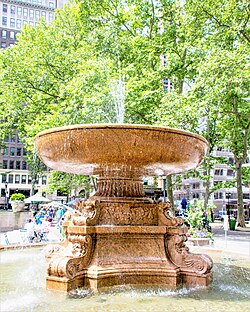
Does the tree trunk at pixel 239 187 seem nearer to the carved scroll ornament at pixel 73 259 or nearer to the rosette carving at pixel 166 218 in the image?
the rosette carving at pixel 166 218

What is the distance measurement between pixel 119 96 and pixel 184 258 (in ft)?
47.0

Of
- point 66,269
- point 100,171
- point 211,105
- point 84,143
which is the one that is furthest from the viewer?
point 211,105

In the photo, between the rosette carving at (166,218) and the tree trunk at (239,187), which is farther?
the tree trunk at (239,187)

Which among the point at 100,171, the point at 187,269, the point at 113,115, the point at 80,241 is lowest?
the point at 187,269

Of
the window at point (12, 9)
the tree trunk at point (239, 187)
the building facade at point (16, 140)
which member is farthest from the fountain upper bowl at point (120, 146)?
the window at point (12, 9)

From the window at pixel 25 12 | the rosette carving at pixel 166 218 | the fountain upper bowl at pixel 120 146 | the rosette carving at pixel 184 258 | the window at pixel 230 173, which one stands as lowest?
the rosette carving at pixel 184 258

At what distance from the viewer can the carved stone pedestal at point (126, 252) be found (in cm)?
565

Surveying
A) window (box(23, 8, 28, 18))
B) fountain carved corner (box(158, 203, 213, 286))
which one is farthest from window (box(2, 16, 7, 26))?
fountain carved corner (box(158, 203, 213, 286))

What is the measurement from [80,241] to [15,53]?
20.2 metres

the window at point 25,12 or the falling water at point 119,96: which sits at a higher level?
the window at point 25,12

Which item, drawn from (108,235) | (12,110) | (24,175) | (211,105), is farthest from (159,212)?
(24,175)

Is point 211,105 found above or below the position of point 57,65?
below

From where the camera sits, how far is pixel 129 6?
2267cm

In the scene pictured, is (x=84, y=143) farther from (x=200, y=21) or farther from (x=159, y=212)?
(x=200, y=21)
